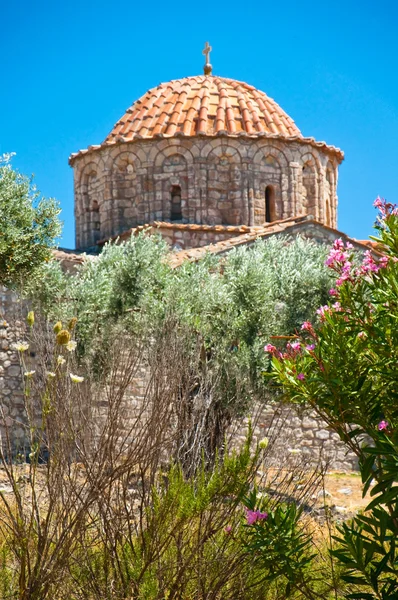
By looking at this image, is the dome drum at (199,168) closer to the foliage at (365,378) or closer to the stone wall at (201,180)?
the stone wall at (201,180)

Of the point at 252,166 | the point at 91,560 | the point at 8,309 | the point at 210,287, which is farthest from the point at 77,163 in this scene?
the point at 91,560

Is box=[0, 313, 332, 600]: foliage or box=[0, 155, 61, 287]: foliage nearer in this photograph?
box=[0, 313, 332, 600]: foliage

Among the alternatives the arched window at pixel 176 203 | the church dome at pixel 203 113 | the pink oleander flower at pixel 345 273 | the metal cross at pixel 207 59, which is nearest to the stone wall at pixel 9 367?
the arched window at pixel 176 203

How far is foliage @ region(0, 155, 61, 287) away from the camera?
11516 mm

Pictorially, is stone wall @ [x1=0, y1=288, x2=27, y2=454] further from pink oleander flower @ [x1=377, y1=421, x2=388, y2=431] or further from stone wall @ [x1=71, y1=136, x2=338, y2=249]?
pink oleander flower @ [x1=377, y1=421, x2=388, y2=431]

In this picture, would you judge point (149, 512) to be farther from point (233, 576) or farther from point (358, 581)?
point (358, 581)

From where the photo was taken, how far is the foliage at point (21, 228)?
11.5 m

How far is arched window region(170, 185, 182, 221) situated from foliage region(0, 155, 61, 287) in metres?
7.99

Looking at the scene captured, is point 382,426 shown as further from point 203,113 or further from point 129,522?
point 203,113

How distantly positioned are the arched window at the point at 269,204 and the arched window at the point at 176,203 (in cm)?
206

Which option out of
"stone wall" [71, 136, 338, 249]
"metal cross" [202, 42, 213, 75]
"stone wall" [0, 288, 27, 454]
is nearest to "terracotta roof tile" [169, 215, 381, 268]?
"stone wall" [71, 136, 338, 249]

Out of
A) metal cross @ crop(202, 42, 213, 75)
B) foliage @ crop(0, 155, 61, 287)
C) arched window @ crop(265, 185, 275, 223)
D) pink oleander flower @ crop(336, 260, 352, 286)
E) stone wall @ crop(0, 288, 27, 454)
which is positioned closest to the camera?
pink oleander flower @ crop(336, 260, 352, 286)

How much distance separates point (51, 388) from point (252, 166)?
623 inches

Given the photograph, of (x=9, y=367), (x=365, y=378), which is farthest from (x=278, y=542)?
(x=9, y=367)
